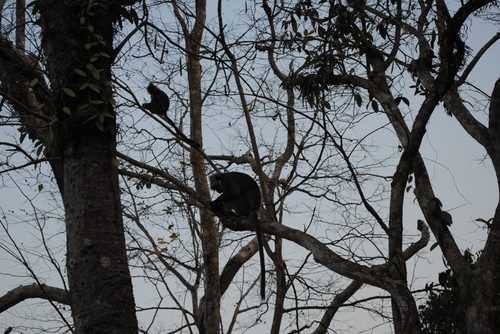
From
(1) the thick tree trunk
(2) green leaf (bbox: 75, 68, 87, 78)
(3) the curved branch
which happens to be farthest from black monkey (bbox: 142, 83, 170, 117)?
(3) the curved branch

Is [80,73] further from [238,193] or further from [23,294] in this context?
[23,294]

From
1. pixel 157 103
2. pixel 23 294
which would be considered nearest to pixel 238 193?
pixel 157 103

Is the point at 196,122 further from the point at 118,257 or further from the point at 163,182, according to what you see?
the point at 118,257

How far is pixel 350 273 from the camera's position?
119 inches

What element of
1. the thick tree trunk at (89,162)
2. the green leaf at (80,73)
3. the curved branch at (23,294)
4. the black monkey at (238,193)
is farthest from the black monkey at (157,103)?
the curved branch at (23,294)

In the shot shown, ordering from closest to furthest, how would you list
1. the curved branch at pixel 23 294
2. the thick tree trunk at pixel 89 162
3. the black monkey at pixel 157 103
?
the thick tree trunk at pixel 89 162
the black monkey at pixel 157 103
the curved branch at pixel 23 294

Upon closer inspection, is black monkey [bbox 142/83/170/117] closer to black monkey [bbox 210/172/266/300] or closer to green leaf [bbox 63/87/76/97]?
black monkey [bbox 210/172/266/300]

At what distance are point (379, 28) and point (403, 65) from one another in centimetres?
79

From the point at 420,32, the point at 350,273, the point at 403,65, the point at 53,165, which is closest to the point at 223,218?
the point at 350,273

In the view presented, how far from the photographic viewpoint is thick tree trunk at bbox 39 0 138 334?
192 centimetres

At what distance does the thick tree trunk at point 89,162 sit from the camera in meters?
1.92

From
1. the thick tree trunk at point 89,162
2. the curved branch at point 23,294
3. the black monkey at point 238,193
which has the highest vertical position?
the curved branch at point 23,294

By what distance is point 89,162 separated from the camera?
212cm

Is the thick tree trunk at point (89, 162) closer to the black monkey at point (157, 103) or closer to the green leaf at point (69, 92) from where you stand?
the green leaf at point (69, 92)
